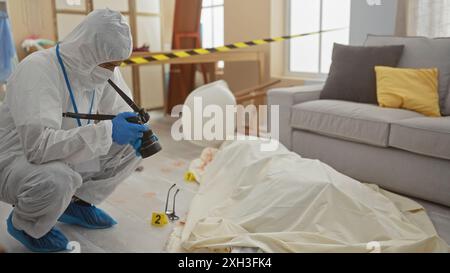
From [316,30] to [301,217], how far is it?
3.06 m

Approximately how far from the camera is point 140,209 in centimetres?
232

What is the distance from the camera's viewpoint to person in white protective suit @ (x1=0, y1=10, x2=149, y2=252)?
162 centimetres

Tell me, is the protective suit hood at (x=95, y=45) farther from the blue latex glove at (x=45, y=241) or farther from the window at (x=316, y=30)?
the window at (x=316, y=30)

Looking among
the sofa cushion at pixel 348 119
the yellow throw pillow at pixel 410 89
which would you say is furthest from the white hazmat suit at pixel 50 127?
the yellow throw pillow at pixel 410 89

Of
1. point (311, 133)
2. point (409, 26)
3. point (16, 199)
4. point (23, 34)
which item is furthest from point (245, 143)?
point (23, 34)

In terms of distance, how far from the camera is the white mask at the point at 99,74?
1773 millimetres

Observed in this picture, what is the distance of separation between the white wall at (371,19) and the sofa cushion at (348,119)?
1.11m

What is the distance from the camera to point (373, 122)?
2492mm

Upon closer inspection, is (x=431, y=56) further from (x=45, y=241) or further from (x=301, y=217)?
(x=45, y=241)

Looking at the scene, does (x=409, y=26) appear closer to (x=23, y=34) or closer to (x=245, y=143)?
(x=245, y=143)

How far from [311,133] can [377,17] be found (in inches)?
56.3

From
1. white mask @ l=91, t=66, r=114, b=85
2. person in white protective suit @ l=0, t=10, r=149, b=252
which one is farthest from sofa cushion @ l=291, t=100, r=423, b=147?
white mask @ l=91, t=66, r=114, b=85

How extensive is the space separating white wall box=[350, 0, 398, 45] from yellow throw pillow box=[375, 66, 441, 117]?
0.96 m

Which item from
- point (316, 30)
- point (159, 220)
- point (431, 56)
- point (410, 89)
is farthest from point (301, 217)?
point (316, 30)
